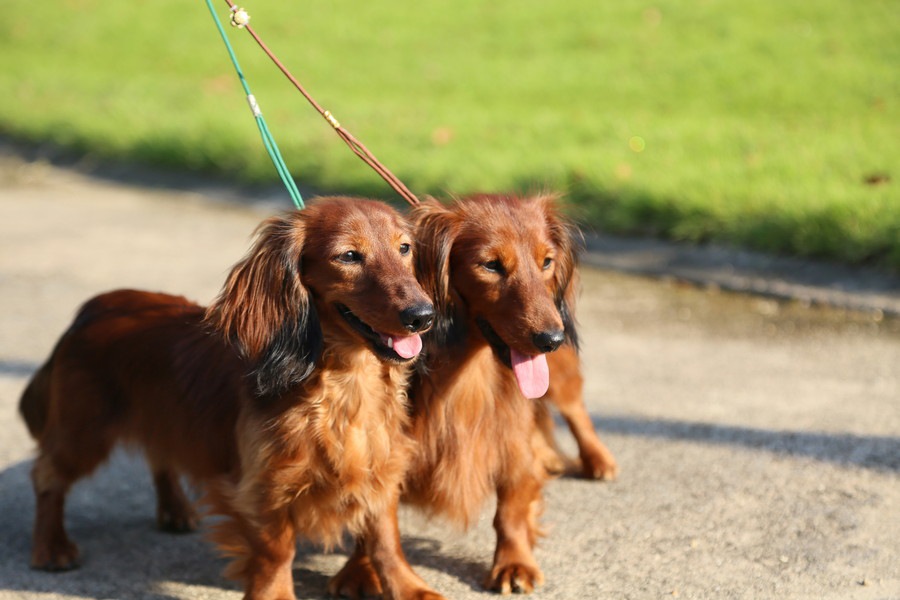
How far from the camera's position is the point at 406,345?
2861 millimetres

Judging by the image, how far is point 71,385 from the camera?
3.51 m

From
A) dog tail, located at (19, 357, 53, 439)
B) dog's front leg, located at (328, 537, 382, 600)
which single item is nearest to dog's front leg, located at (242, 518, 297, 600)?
dog's front leg, located at (328, 537, 382, 600)

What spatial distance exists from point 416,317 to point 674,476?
1665mm

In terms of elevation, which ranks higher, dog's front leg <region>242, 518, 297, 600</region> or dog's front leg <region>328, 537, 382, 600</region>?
dog's front leg <region>242, 518, 297, 600</region>

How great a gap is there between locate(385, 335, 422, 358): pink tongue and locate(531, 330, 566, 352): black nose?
1.03ft

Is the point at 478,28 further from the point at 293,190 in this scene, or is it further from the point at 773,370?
the point at 293,190

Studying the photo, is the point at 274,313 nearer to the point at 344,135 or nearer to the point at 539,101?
the point at 344,135

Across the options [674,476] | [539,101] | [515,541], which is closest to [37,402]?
[515,541]

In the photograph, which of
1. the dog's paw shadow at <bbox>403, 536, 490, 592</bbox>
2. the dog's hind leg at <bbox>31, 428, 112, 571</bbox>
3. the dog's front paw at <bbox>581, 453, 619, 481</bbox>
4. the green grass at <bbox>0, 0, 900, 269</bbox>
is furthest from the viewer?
the green grass at <bbox>0, 0, 900, 269</bbox>

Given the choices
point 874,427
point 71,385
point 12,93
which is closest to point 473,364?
point 71,385

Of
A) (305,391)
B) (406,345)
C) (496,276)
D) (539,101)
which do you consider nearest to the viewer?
(406,345)

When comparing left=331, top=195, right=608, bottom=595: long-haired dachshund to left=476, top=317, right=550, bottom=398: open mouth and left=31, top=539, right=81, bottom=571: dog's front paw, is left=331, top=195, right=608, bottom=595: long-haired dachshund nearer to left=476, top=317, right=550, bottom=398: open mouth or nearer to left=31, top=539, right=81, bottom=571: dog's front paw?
left=476, top=317, right=550, bottom=398: open mouth

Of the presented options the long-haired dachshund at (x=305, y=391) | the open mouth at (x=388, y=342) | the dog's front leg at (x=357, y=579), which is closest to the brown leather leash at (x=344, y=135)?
the long-haired dachshund at (x=305, y=391)

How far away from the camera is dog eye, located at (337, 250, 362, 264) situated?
292cm
